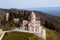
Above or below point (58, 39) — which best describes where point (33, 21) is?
above

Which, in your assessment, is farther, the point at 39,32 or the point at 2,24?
the point at 2,24

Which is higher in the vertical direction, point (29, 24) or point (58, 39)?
point (29, 24)

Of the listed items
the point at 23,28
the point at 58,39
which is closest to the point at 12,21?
the point at 23,28

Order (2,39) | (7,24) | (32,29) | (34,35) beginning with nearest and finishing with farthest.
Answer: (2,39), (34,35), (32,29), (7,24)

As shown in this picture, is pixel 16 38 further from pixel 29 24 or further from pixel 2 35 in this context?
pixel 29 24


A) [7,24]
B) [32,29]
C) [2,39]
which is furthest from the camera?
[7,24]

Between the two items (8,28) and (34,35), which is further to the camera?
(8,28)

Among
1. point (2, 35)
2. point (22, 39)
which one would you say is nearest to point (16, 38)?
point (22, 39)

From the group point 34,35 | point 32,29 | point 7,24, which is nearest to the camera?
point 34,35

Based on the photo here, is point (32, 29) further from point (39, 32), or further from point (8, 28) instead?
point (8, 28)
